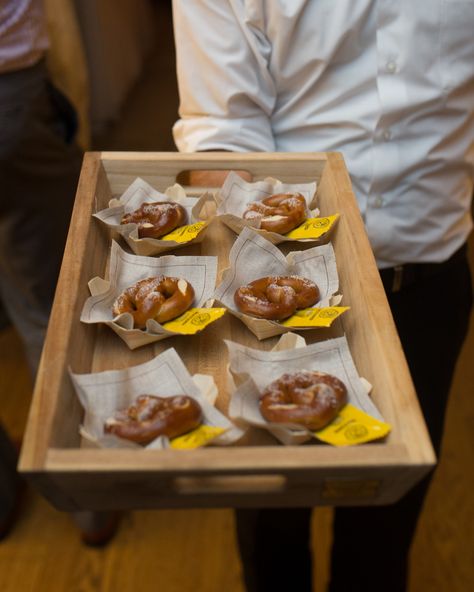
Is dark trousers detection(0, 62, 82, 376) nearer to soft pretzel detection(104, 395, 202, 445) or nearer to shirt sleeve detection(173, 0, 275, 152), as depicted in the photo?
shirt sleeve detection(173, 0, 275, 152)

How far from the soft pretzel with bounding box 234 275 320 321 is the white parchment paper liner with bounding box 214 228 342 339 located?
16 millimetres

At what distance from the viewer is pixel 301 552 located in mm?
1219

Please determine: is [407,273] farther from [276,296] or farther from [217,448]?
[217,448]

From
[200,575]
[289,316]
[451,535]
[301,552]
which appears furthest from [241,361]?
[451,535]

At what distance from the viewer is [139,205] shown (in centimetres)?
89

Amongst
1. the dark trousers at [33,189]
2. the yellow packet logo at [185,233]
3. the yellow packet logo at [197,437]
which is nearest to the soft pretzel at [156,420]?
the yellow packet logo at [197,437]

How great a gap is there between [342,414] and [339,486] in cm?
9

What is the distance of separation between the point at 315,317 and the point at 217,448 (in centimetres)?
24

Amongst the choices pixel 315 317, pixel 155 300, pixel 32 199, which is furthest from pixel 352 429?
pixel 32 199

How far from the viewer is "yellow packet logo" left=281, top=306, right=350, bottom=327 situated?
27.6 inches

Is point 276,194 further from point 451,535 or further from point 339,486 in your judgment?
point 451,535

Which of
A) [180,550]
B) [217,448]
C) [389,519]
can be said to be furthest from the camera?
[180,550]

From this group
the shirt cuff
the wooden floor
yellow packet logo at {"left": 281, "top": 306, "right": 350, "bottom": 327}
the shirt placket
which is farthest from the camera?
the wooden floor

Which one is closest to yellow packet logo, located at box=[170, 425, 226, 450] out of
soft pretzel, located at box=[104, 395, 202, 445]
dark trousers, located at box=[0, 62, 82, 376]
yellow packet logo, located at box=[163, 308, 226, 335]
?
soft pretzel, located at box=[104, 395, 202, 445]
